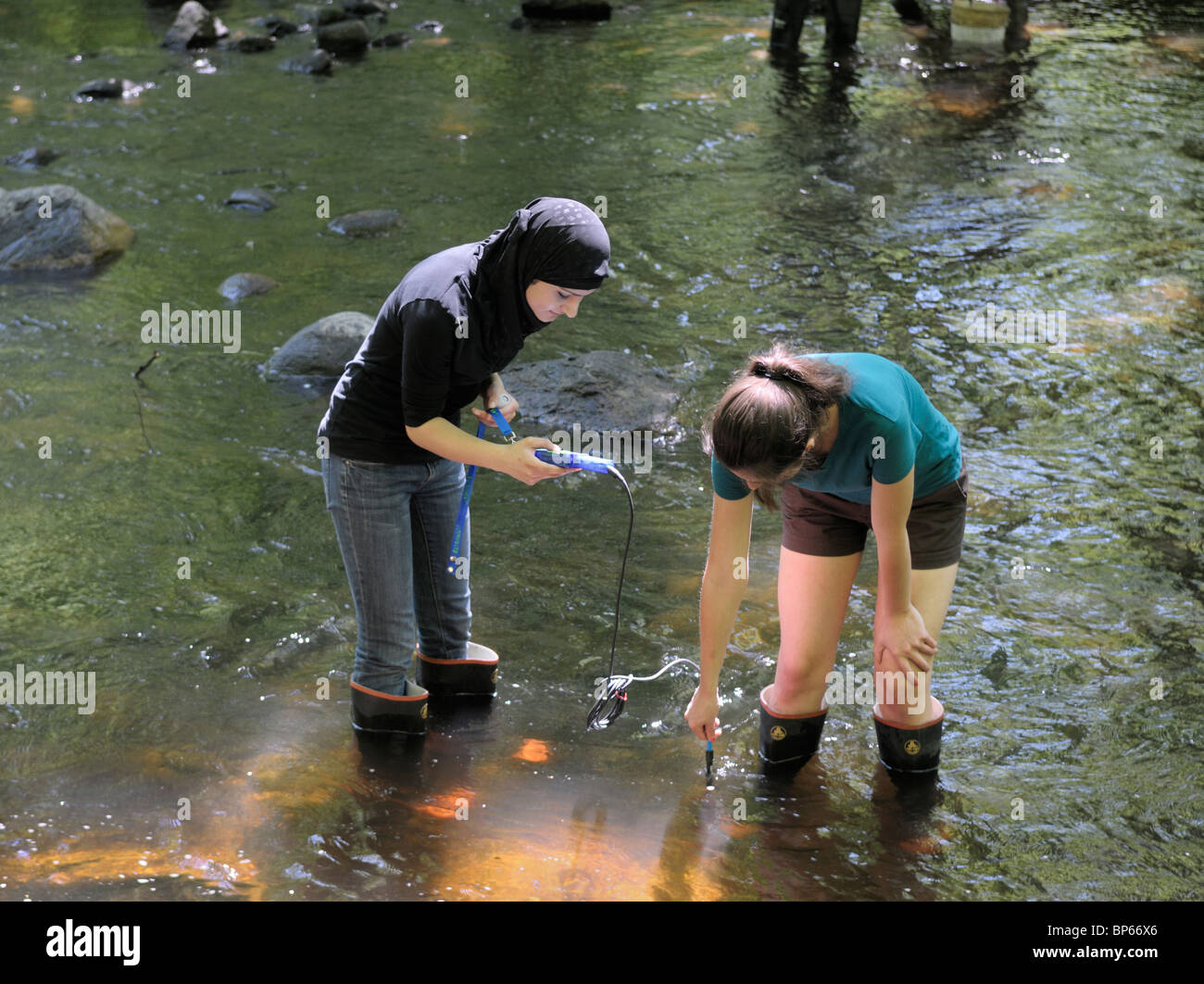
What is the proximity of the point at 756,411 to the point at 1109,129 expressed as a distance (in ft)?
32.4

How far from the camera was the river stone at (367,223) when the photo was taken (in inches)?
363

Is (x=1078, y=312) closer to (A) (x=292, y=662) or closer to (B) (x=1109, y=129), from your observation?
(B) (x=1109, y=129)

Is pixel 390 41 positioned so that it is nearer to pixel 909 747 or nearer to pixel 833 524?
pixel 833 524

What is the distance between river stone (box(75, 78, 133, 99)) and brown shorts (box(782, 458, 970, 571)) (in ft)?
40.5

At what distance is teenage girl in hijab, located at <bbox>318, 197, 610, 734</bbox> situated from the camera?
3131 mm

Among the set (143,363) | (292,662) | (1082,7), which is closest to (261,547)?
(292,662)

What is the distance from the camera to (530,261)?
3154 mm

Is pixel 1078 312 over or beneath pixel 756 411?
beneath

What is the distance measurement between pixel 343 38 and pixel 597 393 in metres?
10.7

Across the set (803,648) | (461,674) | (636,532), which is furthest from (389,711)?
(636,532)

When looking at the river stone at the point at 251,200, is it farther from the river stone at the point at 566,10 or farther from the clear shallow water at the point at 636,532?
the river stone at the point at 566,10

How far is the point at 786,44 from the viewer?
1424 cm

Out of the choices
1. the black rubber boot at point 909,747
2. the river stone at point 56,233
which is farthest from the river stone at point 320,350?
the black rubber boot at point 909,747

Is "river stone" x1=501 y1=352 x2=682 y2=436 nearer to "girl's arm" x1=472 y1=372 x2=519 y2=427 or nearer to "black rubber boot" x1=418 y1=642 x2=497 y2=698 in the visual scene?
"black rubber boot" x1=418 y1=642 x2=497 y2=698
